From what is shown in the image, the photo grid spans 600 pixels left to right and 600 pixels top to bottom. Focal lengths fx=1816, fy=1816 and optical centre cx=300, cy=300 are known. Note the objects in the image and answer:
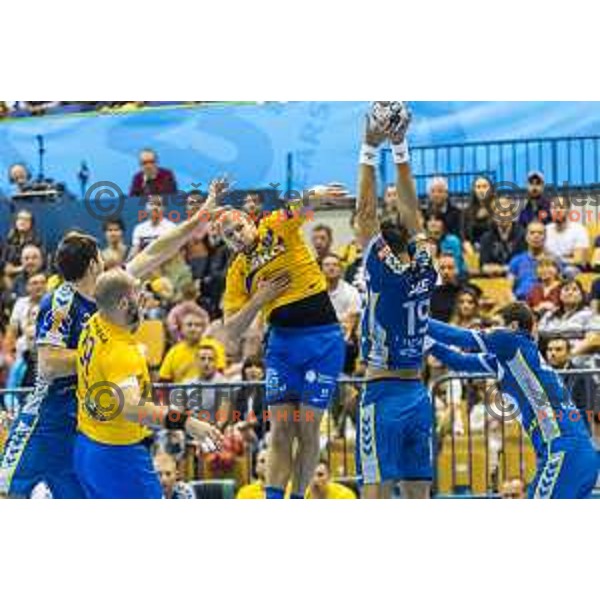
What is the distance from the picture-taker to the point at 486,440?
452 inches

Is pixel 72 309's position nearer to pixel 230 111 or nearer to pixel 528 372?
pixel 230 111

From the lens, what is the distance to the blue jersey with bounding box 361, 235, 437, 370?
424 inches

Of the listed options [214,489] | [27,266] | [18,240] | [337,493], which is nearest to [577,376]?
[337,493]

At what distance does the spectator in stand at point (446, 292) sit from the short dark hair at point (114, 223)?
2034 millimetres

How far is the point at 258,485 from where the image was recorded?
11.3 m

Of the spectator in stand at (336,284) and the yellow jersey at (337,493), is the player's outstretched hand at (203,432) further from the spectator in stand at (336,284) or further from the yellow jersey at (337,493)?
the spectator in stand at (336,284)

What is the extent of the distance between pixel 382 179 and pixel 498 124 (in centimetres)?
82

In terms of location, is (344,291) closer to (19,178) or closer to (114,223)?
(114,223)

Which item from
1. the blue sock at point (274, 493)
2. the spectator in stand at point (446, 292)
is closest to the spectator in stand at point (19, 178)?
the blue sock at point (274, 493)

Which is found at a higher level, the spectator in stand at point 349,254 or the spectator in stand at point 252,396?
the spectator in stand at point 349,254

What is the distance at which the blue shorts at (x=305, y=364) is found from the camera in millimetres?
10953

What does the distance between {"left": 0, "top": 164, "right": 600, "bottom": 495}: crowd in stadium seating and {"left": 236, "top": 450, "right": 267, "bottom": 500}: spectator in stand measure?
3.3 inches

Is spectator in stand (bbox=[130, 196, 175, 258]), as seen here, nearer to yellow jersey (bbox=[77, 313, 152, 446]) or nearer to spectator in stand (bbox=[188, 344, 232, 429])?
spectator in stand (bbox=[188, 344, 232, 429])
